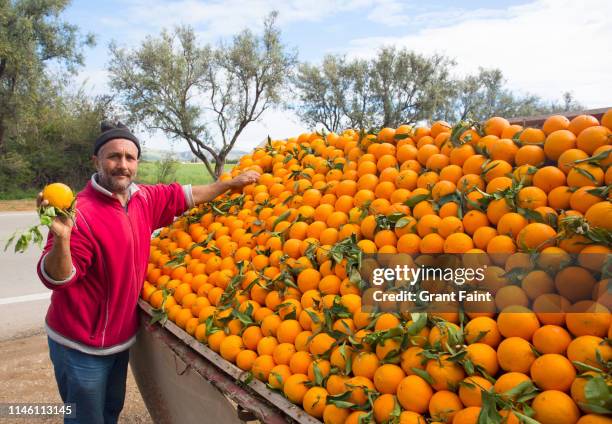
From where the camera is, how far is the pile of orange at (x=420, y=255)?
53.9 inches

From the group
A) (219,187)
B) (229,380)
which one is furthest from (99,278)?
(219,187)

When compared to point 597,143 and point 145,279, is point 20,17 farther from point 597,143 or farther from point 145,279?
point 597,143

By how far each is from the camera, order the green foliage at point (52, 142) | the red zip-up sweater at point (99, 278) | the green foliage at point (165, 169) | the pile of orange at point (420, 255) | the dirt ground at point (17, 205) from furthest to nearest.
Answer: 1. the green foliage at point (165, 169)
2. the green foliage at point (52, 142)
3. the dirt ground at point (17, 205)
4. the red zip-up sweater at point (99, 278)
5. the pile of orange at point (420, 255)

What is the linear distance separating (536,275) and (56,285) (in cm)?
213

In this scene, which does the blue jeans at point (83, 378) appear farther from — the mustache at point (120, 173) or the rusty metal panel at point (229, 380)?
the mustache at point (120, 173)

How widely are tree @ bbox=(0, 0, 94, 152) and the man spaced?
15937mm

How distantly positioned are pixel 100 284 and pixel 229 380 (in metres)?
0.96

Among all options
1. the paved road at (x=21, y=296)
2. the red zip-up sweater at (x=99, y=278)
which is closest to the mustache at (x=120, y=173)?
the red zip-up sweater at (x=99, y=278)

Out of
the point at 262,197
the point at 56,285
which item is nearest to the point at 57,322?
the point at 56,285

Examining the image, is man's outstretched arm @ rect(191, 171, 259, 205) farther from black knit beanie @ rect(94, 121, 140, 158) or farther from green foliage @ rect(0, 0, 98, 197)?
green foliage @ rect(0, 0, 98, 197)

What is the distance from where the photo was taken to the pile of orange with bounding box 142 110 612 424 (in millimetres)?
1370

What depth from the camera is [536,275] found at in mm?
1524

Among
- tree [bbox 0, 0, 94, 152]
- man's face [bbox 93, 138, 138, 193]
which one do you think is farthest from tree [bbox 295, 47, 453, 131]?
man's face [bbox 93, 138, 138, 193]

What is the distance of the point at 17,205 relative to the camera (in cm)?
1531
